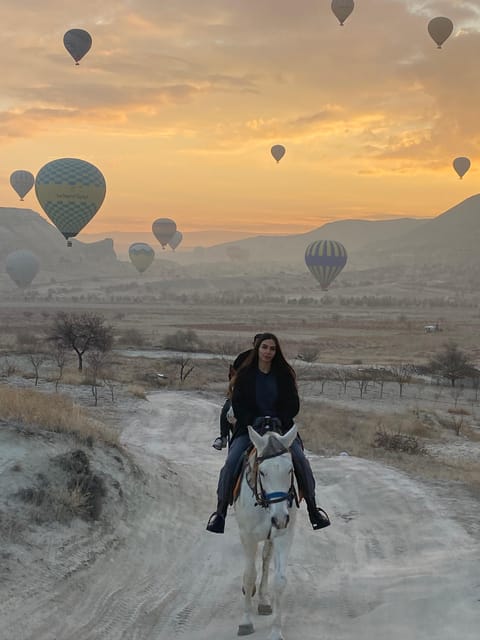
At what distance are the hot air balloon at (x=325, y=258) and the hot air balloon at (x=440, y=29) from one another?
32.5 m

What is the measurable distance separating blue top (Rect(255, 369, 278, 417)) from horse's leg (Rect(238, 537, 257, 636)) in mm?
1423

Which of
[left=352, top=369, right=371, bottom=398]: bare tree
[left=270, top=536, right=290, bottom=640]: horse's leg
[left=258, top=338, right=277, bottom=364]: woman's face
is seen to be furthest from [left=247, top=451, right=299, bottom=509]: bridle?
[left=352, top=369, right=371, bottom=398]: bare tree

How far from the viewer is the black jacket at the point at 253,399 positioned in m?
7.96

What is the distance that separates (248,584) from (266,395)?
2.14 metres

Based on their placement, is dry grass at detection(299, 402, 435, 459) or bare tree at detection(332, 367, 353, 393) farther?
bare tree at detection(332, 367, 353, 393)

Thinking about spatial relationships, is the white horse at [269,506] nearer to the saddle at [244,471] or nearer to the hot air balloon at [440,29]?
the saddle at [244,471]

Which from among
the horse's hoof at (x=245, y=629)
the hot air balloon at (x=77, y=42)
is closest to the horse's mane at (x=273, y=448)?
the horse's hoof at (x=245, y=629)

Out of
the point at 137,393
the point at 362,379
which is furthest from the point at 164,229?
the point at 137,393

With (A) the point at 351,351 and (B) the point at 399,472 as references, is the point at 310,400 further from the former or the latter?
(A) the point at 351,351

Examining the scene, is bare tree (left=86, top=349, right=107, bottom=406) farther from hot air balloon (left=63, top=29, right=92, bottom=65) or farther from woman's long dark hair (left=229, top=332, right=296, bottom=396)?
hot air balloon (left=63, top=29, right=92, bottom=65)

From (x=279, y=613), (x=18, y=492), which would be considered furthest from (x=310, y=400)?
(x=279, y=613)

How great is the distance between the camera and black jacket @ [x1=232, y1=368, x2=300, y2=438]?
26.1ft

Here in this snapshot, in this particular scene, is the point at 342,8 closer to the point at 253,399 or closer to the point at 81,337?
the point at 81,337

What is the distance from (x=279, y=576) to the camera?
715 centimetres
